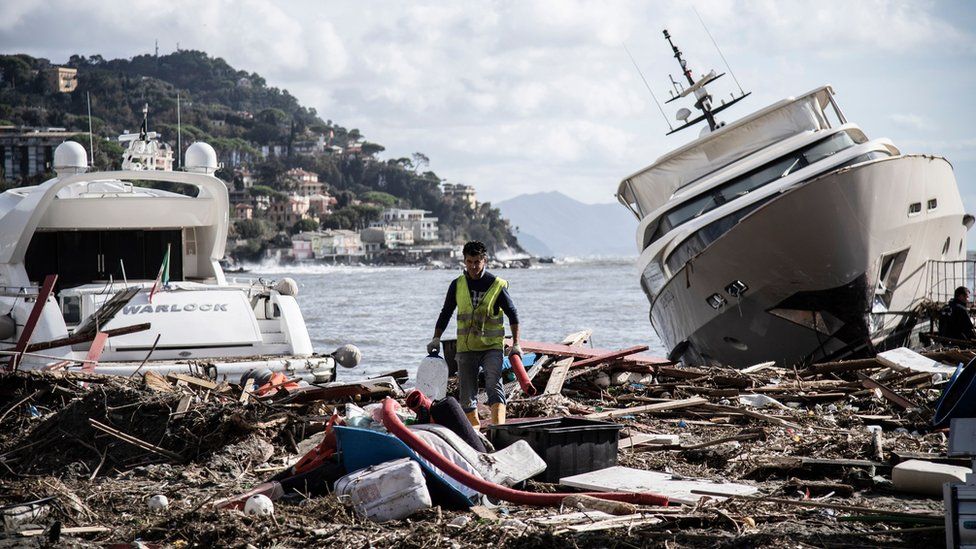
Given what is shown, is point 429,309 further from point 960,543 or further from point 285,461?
point 960,543

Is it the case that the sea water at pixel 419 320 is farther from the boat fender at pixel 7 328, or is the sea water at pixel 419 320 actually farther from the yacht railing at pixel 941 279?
the yacht railing at pixel 941 279

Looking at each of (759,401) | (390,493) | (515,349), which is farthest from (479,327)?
(759,401)

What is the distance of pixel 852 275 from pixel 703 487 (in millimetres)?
10482

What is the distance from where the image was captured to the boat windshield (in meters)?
18.8

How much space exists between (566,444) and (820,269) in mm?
10157

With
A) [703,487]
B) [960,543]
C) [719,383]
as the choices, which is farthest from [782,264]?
[960,543]

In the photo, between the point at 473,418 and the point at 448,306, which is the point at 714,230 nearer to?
the point at 448,306

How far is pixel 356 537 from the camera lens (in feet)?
22.2

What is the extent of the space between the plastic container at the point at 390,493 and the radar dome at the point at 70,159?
13.1 meters

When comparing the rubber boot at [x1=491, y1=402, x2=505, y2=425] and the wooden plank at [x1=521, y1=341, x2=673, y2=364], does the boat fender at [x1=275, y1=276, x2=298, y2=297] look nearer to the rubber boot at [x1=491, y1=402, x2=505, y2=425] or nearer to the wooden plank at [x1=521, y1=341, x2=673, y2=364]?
the wooden plank at [x1=521, y1=341, x2=673, y2=364]

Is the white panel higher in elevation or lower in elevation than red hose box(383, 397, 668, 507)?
higher

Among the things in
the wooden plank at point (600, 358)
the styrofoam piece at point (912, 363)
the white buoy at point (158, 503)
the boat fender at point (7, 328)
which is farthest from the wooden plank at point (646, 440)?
the boat fender at point (7, 328)

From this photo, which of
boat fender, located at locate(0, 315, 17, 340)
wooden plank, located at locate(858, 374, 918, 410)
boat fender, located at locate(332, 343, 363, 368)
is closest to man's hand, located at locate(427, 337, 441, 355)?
Answer: wooden plank, located at locate(858, 374, 918, 410)

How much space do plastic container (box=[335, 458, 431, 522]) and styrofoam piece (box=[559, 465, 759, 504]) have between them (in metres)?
1.20
